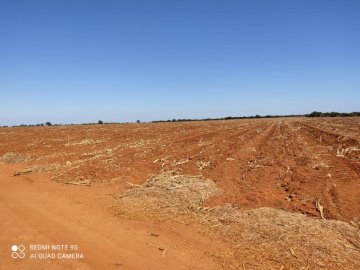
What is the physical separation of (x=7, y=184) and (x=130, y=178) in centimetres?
439

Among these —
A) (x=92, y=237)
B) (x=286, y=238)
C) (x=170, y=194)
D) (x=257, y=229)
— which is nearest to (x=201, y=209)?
(x=170, y=194)

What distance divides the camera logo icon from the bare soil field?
132mm

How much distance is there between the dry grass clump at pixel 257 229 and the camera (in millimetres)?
5891

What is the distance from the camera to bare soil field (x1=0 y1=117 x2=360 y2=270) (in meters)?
6.11

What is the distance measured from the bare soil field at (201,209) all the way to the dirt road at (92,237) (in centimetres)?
2

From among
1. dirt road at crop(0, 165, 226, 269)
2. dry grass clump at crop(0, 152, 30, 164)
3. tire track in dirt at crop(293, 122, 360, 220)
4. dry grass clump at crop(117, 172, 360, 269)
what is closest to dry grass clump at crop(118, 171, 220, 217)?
dry grass clump at crop(117, 172, 360, 269)

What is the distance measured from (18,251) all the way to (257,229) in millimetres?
4794

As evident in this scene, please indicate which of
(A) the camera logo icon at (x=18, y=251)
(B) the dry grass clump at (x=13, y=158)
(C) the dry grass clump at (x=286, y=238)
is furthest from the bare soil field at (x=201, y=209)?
(B) the dry grass clump at (x=13, y=158)

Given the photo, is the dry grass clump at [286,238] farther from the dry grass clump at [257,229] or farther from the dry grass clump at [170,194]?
the dry grass clump at [170,194]

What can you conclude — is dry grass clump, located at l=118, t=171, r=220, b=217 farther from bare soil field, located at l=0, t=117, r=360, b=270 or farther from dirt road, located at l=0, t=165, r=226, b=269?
dirt road, located at l=0, t=165, r=226, b=269

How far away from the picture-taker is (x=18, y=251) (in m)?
6.07

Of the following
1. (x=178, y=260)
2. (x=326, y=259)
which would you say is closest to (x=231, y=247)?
(x=178, y=260)

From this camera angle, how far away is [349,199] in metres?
8.52

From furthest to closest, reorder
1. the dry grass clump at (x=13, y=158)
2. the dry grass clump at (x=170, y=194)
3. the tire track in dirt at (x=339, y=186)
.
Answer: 1. the dry grass clump at (x=13, y=158)
2. the dry grass clump at (x=170, y=194)
3. the tire track in dirt at (x=339, y=186)
